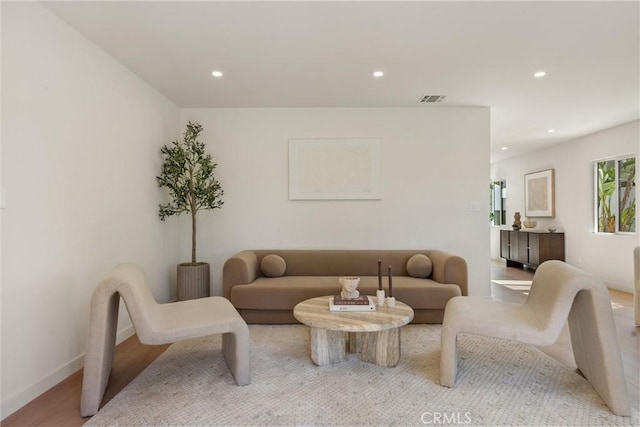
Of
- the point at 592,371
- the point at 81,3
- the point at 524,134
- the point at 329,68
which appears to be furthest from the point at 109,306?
the point at 524,134

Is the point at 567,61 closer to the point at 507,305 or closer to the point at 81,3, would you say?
the point at 507,305

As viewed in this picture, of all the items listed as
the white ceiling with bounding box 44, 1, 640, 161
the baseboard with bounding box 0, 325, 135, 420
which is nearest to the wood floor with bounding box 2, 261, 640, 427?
the baseboard with bounding box 0, 325, 135, 420

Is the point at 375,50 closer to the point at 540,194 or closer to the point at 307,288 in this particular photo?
the point at 307,288

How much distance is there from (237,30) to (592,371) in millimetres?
3237

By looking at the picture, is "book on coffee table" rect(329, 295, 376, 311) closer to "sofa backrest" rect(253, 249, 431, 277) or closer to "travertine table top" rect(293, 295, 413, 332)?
"travertine table top" rect(293, 295, 413, 332)

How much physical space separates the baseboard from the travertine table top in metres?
1.64

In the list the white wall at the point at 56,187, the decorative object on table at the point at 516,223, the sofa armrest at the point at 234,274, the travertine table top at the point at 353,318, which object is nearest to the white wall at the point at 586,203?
the decorative object on table at the point at 516,223

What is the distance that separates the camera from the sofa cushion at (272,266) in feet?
12.2

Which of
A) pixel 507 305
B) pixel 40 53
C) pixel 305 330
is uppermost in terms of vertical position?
pixel 40 53

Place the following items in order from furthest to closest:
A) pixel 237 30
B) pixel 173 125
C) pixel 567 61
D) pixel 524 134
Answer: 1. pixel 524 134
2. pixel 173 125
3. pixel 567 61
4. pixel 237 30

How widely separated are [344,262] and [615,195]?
445 cm

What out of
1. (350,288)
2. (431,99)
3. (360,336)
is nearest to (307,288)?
(350,288)

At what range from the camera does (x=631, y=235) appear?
15.7 ft

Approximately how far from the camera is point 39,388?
2.10 m
